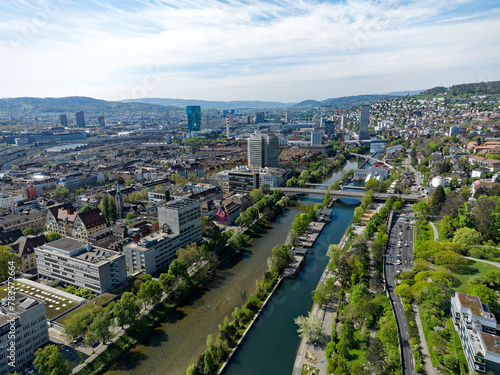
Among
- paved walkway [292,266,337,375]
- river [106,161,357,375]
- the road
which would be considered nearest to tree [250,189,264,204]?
river [106,161,357,375]

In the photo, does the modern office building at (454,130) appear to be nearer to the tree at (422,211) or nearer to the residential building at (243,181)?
the tree at (422,211)

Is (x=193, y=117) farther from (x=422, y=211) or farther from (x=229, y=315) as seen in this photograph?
(x=229, y=315)

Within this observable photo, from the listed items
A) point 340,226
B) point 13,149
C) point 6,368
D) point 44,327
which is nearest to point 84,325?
point 44,327

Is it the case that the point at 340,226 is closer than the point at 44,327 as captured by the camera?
No

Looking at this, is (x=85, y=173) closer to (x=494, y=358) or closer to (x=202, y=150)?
(x=202, y=150)

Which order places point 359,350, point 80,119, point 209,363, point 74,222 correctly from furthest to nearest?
point 80,119 → point 74,222 → point 359,350 → point 209,363

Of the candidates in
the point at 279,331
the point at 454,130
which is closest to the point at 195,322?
the point at 279,331

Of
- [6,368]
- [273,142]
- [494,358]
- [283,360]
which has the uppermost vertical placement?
[273,142]
